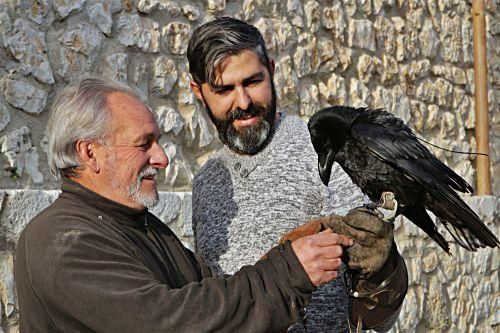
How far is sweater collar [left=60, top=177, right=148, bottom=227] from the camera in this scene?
6.96 feet

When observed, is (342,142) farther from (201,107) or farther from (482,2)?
(482,2)

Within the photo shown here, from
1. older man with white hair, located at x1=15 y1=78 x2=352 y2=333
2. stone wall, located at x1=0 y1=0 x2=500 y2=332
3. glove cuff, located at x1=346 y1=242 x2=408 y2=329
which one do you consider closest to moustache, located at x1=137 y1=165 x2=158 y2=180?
older man with white hair, located at x1=15 y1=78 x2=352 y2=333

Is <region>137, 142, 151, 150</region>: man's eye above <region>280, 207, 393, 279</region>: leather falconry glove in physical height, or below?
above

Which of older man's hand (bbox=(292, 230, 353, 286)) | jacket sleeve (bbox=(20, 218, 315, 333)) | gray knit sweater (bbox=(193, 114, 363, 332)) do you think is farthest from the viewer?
gray knit sweater (bbox=(193, 114, 363, 332))

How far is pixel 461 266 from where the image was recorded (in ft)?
19.8

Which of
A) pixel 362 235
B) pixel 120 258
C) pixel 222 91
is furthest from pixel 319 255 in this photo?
pixel 222 91

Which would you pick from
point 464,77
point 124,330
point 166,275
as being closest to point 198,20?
point 166,275

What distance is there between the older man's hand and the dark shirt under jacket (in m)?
0.02

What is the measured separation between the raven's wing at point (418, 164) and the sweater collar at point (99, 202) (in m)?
0.90

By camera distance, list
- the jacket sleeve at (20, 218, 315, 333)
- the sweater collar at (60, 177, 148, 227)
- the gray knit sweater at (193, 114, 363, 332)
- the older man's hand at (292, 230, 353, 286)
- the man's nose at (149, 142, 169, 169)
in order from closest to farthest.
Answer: the jacket sleeve at (20, 218, 315, 333), the older man's hand at (292, 230, 353, 286), the sweater collar at (60, 177, 148, 227), the man's nose at (149, 142, 169, 169), the gray knit sweater at (193, 114, 363, 332)

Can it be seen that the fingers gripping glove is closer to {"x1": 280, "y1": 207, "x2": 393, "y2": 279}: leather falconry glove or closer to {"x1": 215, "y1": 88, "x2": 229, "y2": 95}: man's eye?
{"x1": 280, "y1": 207, "x2": 393, "y2": 279}: leather falconry glove

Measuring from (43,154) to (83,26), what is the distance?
0.65m

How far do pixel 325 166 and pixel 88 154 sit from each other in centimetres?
76

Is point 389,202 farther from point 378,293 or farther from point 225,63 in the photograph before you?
point 225,63
